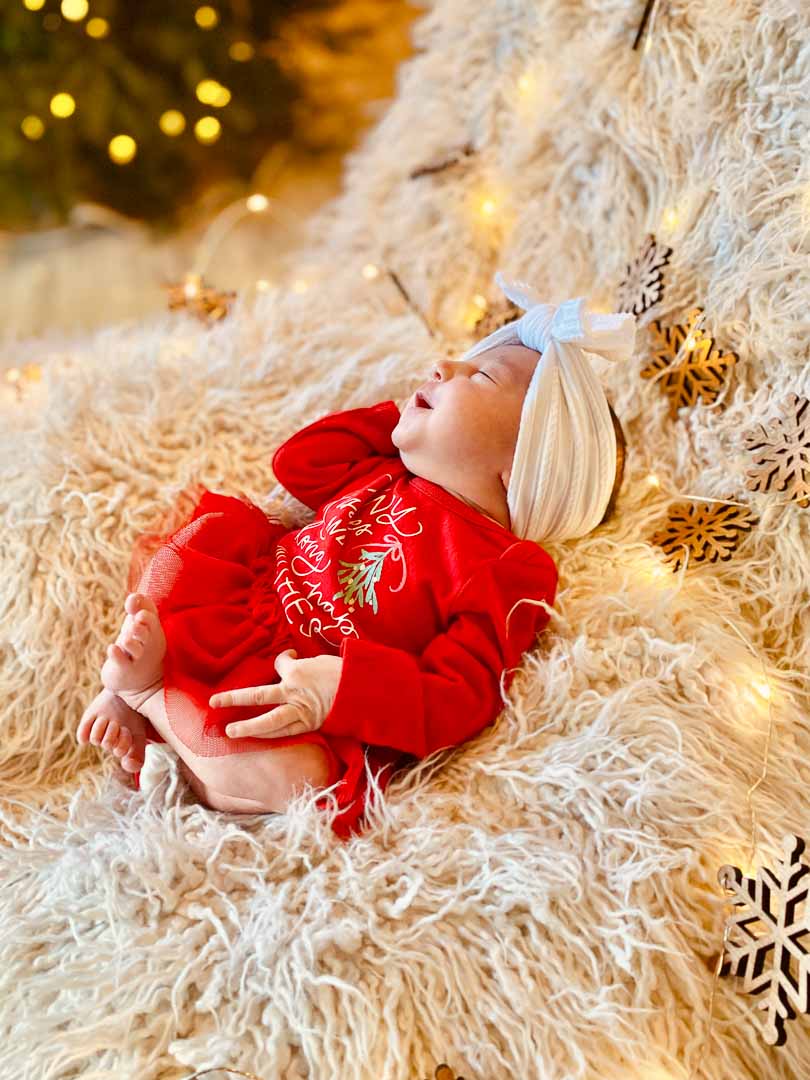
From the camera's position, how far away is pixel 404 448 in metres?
1.05

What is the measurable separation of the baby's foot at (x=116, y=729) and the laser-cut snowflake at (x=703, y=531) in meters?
0.63

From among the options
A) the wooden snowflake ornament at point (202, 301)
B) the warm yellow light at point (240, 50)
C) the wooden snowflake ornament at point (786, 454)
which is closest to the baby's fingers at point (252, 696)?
the wooden snowflake ornament at point (786, 454)

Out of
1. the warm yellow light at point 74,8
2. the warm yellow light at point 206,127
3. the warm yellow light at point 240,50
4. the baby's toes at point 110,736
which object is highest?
the warm yellow light at point 74,8

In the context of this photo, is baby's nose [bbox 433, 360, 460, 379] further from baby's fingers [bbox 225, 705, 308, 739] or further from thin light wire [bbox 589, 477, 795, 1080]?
baby's fingers [bbox 225, 705, 308, 739]

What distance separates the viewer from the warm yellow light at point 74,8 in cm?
153

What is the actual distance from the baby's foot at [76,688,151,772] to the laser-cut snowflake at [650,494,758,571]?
631mm

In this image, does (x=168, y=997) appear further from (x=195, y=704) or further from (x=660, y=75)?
(x=660, y=75)

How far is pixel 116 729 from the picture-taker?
944 millimetres

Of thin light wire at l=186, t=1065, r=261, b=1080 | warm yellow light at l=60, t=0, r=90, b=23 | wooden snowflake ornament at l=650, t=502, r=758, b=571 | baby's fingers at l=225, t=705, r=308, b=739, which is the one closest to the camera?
thin light wire at l=186, t=1065, r=261, b=1080

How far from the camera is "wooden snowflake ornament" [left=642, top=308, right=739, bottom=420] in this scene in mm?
1019

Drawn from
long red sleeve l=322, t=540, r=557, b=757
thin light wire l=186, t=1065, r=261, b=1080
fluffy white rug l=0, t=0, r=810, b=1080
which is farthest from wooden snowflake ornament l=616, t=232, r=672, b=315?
thin light wire l=186, t=1065, r=261, b=1080

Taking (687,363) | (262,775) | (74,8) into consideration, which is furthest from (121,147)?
(262,775)

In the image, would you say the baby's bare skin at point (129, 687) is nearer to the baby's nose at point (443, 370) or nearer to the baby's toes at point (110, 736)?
the baby's toes at point (110, 736)

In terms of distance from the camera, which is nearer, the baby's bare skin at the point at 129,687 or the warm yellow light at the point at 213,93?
the baby's bare skin at the point at 129,687
